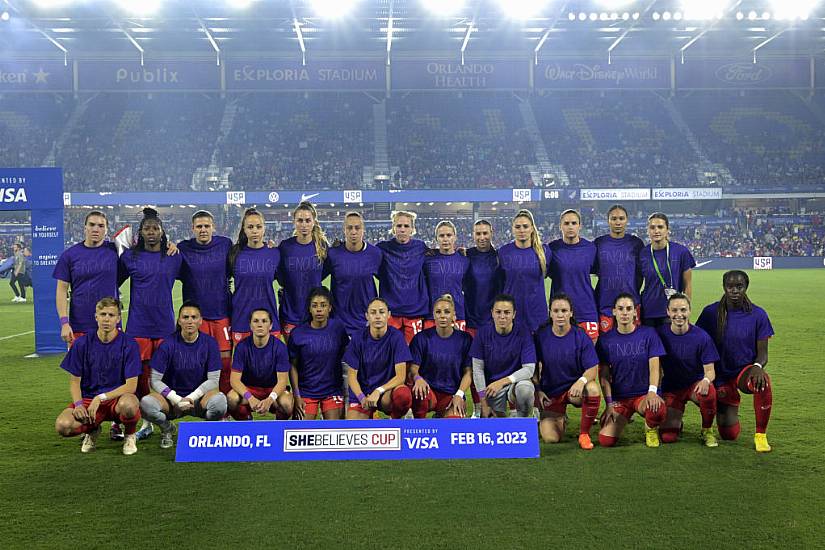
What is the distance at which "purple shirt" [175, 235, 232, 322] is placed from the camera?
6.11m

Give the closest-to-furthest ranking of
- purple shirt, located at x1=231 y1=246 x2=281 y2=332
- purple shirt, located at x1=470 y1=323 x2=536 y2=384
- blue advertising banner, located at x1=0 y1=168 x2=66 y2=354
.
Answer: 1. purple shirt, located at x1=470 y1=323 x2=536 y2=384
2. purple shirt, located at x1=231 y1=246 x2=281 y2=332
3. blue advertising banner, located at x1=0 y1=168 x2=66 y2=354

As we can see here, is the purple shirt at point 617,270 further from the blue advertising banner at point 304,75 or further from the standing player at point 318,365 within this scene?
the blue advertising banner at point 304,75

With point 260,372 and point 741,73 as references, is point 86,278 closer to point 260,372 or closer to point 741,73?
point 260,372

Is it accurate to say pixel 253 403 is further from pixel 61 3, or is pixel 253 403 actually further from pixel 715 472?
pixel 61 3

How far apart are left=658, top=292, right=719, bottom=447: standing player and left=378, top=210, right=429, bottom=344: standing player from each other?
1.98m

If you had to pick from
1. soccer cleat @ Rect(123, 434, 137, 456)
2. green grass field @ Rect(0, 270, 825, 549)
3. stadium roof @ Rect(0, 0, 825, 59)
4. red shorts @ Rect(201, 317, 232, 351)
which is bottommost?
green grass field @ Rect(0, 270, 825, 549)

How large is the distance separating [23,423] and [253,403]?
2.40 metres

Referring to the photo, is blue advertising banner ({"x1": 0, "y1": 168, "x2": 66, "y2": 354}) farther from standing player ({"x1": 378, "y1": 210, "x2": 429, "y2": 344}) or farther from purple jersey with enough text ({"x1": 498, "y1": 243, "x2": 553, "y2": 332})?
purple jersey with enough text ({"x1": 498, "y1": 243, "x2": 553, "y2": 332})

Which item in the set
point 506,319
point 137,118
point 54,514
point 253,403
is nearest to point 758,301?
point 506,319

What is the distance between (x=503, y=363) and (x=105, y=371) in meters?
2.93

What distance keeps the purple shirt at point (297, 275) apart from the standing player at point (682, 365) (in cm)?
280

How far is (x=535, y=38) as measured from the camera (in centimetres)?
3709

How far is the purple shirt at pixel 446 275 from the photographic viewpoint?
6.42 metres

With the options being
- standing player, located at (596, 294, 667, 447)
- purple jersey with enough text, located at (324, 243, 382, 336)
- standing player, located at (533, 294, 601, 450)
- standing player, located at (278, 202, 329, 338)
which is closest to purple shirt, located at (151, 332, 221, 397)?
standing player, located at (278, 202, 329, 338)
